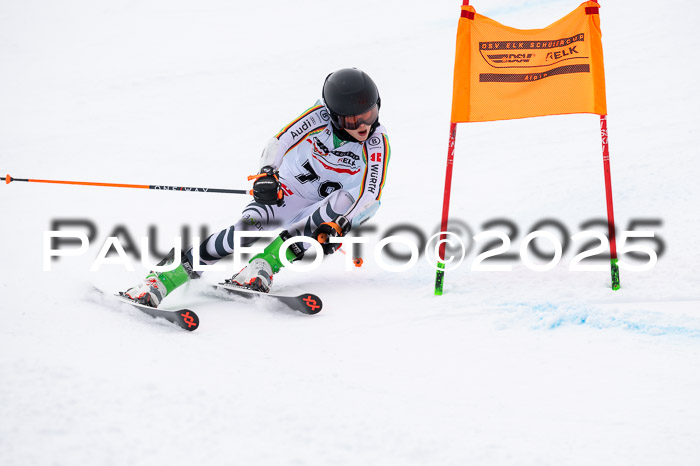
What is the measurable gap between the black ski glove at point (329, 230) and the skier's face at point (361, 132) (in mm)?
581

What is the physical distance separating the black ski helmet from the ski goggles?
0.10ft

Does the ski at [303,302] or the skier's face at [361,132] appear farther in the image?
the skier's face at [361,132]

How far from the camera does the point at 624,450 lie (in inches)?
97.3

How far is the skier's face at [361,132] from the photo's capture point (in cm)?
470

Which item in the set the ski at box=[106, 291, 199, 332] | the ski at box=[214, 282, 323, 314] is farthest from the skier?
the ski at box=[214, 282, 323, 314]

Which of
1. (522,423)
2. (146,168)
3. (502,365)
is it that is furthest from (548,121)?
(522,423)

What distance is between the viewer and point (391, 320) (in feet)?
13.9

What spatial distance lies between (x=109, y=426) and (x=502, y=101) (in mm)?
3293

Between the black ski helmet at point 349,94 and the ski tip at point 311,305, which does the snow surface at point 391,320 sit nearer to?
the ski tip at point 311,305

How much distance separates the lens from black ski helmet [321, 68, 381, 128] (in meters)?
4.54

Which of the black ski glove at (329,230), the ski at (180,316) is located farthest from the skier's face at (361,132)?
the ski at (180,316)

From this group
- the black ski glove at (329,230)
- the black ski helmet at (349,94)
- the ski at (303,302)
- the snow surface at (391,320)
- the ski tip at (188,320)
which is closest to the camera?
the snow surface at (391,320)

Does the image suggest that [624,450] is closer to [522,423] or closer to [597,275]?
[522,423]

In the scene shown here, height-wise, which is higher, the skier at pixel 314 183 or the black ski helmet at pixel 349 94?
the black ski helmet at pixel 349 94
